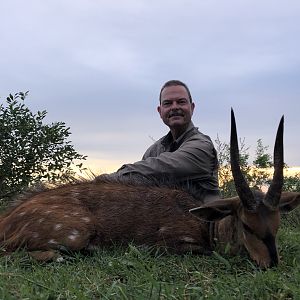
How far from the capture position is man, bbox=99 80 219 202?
5992 millimetres

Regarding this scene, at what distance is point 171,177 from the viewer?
239 inches

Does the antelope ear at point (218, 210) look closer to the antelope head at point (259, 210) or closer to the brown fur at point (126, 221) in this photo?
the brown fur at point (126, 221)

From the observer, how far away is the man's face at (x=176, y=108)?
269 inches

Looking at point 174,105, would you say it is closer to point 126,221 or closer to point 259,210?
point 126,221

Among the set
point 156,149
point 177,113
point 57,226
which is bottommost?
point 57,226

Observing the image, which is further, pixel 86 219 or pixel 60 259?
pixel 86 219

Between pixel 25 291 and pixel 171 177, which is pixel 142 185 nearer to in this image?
pixel 171 177

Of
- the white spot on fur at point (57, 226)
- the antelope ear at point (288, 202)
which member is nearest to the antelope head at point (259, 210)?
the antelope ear at point (288, 202)

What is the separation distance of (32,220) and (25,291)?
6.36 ft

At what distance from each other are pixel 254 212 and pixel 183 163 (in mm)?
1422

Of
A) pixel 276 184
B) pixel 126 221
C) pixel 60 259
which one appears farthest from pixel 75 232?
pixel 276 184

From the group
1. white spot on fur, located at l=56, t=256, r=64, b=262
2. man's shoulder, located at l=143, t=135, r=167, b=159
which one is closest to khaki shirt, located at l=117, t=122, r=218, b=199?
man's shoulder, located at l=143, t=135, r=167, b=159

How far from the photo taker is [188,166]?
602cm

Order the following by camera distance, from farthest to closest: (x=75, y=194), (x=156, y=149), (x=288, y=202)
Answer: (x=156, y=149), (x=75, y=194), (x=288, y=202)
